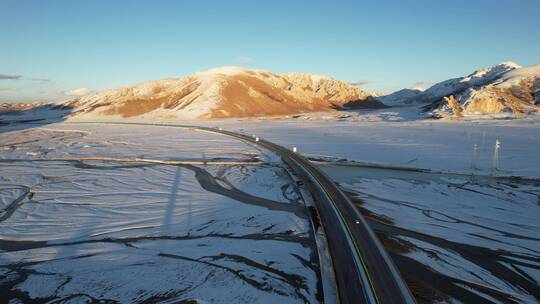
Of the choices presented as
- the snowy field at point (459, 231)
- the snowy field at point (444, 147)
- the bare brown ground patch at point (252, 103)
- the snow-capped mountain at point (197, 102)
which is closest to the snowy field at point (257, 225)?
the snowy field at point (459, 231)

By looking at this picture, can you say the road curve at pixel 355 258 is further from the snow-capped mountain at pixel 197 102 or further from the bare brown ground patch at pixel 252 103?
the bare brown ground patch at pixel 252 103

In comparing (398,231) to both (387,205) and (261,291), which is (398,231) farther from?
(261,291)

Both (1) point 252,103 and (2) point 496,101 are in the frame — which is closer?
→ (2) point 496,101

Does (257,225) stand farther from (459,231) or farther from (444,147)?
(444,147)

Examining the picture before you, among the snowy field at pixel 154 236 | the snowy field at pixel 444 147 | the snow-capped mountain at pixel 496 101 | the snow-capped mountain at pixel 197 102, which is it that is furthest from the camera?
the snow-capped mountain at pixel 197 102

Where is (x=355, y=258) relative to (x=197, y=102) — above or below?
below

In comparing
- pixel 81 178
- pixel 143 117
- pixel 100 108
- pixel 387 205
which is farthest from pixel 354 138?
pixel 100 108

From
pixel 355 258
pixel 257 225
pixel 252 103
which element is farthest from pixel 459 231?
pixel 252 103
